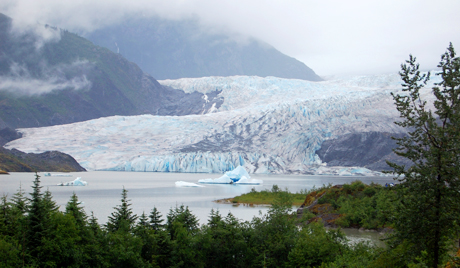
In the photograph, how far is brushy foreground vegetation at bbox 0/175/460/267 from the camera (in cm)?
1096

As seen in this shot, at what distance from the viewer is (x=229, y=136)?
265 feet

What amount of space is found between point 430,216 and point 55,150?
74.6 meters

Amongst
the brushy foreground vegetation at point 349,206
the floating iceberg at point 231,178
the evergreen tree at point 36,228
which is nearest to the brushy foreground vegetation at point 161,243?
the evergreen tree at point 36,228

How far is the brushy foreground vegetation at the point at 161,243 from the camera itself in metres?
11.0

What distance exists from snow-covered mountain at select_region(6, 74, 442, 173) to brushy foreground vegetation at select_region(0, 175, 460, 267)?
56.9 m

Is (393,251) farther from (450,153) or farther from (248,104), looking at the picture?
(248,104)

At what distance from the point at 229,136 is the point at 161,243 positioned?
224ft

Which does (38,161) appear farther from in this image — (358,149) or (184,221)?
(184,221)

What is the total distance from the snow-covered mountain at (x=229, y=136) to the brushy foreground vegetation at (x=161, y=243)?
5688cm

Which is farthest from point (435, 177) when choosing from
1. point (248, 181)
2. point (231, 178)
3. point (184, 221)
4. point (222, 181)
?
point (222, 181)

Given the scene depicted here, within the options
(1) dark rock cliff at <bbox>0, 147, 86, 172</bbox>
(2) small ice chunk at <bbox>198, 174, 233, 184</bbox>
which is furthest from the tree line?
(1) dark rock cliff at <bbox>0, 147, 86, 172</bbox>

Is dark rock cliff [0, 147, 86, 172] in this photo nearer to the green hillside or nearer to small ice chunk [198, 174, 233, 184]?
Answer: small ice chunk [198, 174, 233, 184]

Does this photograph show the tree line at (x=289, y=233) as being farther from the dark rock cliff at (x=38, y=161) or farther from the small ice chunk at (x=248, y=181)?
the dark rock cliff at (x=38, y=161)

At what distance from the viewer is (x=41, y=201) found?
11.6 m
